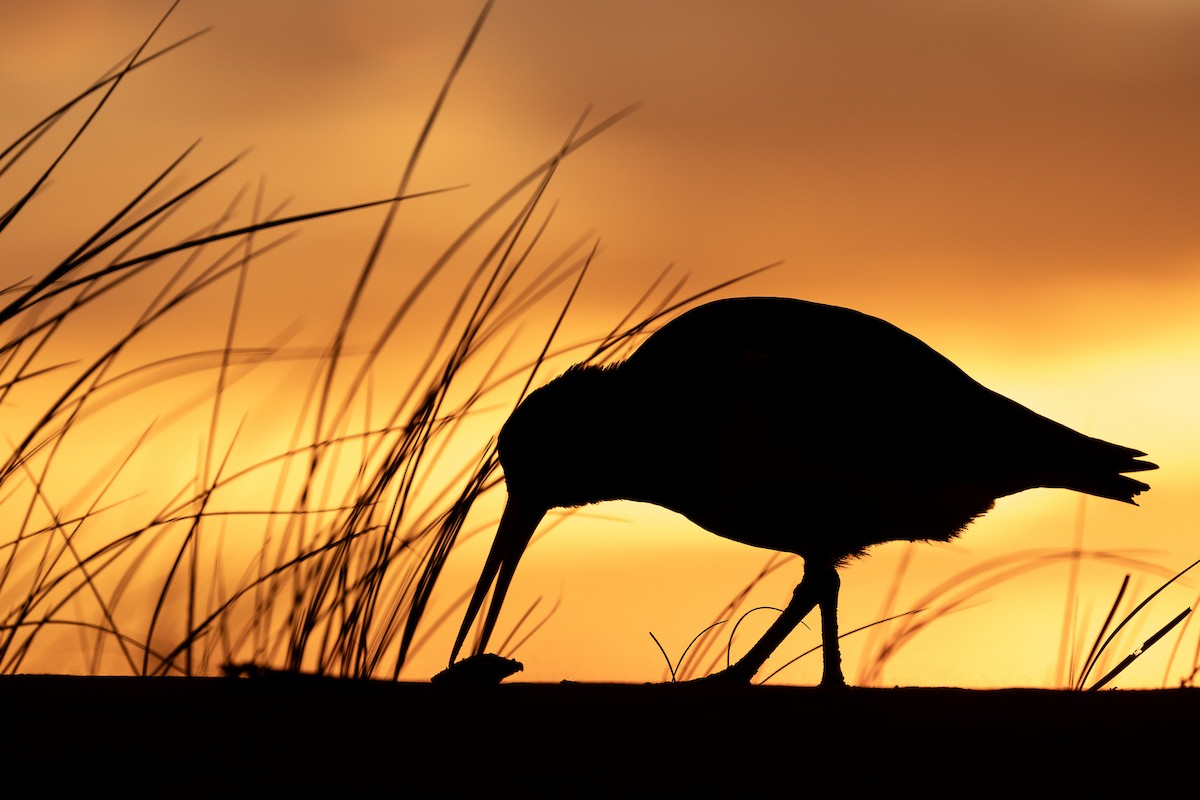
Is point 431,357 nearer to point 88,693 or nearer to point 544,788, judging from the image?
point 88,693

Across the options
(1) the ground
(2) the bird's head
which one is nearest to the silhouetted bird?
(2) the bird's head

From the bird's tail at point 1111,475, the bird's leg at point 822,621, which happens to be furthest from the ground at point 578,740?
the bird's tail at point 1111,475

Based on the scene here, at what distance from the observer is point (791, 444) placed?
339cm

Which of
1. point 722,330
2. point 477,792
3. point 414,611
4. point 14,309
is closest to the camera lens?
point 477,792

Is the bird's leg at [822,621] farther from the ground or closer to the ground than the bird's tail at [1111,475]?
closer to the ground

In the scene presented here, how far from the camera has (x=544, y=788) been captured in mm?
1369

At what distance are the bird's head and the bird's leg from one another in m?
0.64

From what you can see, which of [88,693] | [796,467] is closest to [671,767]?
[88,693]

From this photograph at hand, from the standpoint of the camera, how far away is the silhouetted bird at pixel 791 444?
3.41 metres

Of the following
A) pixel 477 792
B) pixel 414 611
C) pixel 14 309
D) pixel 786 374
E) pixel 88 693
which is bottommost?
pixel 477 792

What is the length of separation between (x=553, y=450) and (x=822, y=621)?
3.01ft

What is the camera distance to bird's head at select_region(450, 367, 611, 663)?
3590mm

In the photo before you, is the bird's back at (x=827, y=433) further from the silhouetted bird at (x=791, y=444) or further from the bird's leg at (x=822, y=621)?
the bird's leg at (x=822, y=621)

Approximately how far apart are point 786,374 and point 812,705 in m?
1.79
